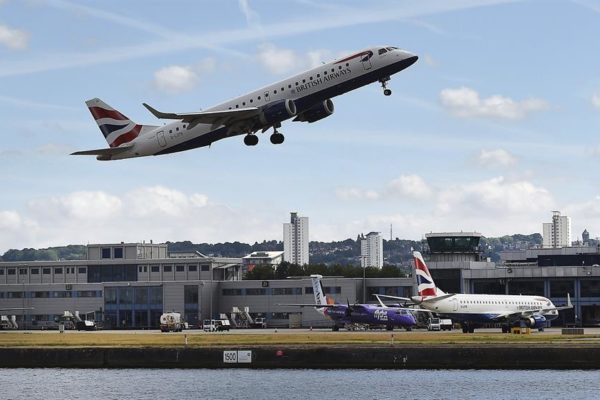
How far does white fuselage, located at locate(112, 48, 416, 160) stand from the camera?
96.9 meters

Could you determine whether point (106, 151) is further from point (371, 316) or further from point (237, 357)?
point (371, 316)

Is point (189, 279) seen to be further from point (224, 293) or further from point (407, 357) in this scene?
point (407, 357)

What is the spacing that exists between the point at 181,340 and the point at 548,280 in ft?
249

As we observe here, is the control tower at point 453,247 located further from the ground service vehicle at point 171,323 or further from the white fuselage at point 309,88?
the white fuselage at point 309,88

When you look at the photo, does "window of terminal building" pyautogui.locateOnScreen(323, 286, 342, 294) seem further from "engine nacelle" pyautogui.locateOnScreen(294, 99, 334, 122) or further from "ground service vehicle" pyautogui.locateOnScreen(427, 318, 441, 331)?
"engine nacelle" pyautogui.locateOnScreen(294, 99, 334, 122)

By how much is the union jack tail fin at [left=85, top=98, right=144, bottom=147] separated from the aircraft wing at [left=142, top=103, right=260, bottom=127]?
15.0 meters

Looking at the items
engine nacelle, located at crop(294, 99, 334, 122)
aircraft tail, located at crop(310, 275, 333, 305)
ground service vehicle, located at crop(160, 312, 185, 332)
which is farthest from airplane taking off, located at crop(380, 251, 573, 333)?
engine nacelle, located at crop(294, 99, 334, 122)

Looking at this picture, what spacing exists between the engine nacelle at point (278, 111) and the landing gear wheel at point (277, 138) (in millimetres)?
3945

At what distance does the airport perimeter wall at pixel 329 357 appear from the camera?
3519 inches

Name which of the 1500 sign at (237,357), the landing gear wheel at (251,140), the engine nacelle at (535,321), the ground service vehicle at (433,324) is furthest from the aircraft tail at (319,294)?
the 1500 sign at (237,357)

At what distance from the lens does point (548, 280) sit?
171m

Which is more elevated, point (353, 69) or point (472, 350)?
point (353, 69)

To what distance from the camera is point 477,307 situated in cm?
13550

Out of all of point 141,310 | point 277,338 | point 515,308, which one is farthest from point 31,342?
point 141,310
